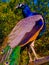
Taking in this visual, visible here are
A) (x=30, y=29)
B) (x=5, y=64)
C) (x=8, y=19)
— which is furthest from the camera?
(x=8, y=19)

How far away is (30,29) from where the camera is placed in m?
2.96

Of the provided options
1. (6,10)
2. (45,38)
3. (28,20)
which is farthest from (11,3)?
(28,20)

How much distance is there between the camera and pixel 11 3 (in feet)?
18.7

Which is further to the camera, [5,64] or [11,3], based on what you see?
[11,3]

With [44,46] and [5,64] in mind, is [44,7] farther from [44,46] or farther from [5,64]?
[5,64]

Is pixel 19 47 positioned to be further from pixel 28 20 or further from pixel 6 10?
pixel 6 10

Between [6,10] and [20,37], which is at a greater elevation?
[20,37]

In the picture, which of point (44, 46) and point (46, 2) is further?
point (46, 2)

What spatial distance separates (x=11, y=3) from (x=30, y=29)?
112 inches

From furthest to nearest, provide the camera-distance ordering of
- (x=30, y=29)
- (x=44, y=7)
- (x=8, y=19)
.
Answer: (x=44, y=7) → (x=8, y=19) → (x=30, y=29)

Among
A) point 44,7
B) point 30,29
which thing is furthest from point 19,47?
point 44,7

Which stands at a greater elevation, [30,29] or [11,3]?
[30,29]

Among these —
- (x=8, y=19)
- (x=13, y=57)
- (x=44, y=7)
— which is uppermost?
(x=13, y=57)

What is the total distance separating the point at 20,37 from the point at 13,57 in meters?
0.23
